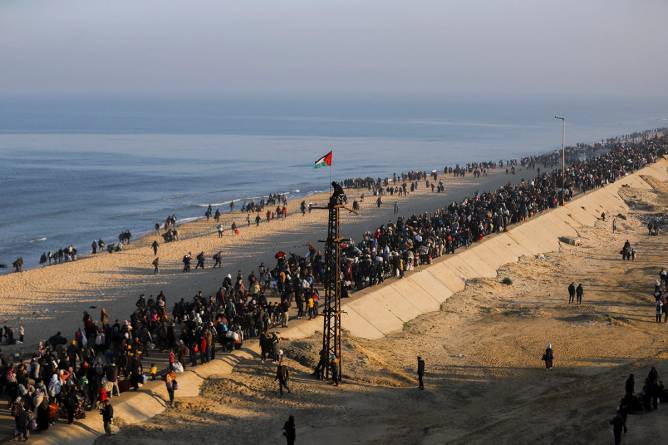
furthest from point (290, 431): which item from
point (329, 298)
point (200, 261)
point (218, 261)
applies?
point (218, 261)

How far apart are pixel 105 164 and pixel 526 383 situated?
10094 cm

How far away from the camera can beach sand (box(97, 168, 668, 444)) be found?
19.4 m

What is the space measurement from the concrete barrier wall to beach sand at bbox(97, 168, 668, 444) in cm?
78

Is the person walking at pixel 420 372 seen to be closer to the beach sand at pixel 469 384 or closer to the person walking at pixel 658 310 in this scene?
the beach sand at pixel 469 384

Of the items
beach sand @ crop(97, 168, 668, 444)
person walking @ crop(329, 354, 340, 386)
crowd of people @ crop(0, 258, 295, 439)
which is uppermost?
crowd of people @ crop(0, 258, 295, 439)

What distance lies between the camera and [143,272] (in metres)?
43.1

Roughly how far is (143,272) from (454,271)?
15310mm

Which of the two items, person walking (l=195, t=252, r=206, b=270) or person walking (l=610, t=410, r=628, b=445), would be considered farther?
person walking (l=195, t=252, r=206, b=270)

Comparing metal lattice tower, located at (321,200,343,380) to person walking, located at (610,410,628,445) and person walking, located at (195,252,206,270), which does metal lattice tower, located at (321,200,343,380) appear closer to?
person walking, located at (610,410,628,445)

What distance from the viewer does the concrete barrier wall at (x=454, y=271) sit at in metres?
30.1

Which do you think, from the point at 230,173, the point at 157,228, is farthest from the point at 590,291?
the point at 230,173

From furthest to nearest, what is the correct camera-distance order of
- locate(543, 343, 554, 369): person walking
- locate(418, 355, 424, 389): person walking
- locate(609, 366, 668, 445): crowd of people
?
locate(543, 343, 554, 369): person walking
locate(418, 355, 424, 389): person walking
locate(609, 366, 668, 445): crowd of people

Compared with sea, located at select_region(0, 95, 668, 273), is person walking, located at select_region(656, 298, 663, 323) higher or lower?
lower

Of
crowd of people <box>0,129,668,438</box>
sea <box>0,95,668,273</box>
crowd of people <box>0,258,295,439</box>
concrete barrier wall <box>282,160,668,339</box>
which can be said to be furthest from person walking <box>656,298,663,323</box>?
sea <box>0,95,668,273</box>
